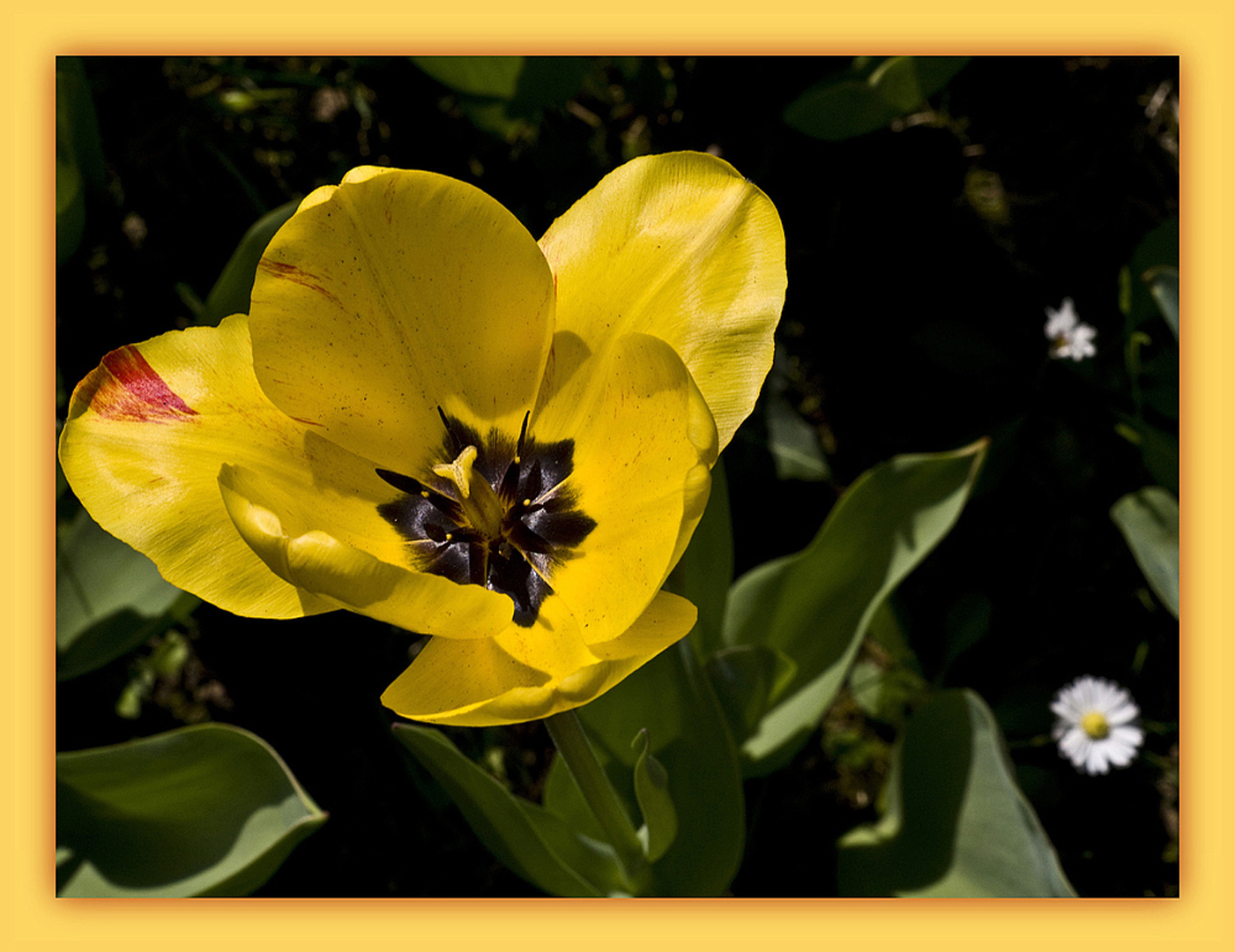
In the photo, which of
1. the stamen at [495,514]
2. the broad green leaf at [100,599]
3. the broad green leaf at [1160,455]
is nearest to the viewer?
the stamen at [495,514]

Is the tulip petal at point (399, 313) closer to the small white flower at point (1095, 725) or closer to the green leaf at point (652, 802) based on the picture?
the green leaf at point (652, 802)

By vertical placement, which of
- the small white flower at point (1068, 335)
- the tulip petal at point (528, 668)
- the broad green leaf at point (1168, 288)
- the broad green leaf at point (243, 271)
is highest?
the broad green leaf at point (243, 271)

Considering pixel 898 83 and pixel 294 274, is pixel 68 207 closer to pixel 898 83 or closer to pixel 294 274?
pixel 294 274

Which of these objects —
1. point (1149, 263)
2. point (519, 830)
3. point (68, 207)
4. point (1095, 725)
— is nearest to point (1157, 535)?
point (1095, 725)

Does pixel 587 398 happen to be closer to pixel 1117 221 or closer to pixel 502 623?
pixel 502 623

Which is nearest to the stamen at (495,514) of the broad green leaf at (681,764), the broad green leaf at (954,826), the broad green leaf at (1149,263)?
the broad green leaf at (681,764)

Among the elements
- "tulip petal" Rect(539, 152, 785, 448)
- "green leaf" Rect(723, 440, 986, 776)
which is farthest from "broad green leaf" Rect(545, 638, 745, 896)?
"tulip petal" Rect(539, 152, 785, 448)

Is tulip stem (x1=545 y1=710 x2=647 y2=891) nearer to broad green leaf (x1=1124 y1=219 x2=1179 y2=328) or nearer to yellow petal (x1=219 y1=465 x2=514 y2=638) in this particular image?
yellow petal (x1=219 y1=465 x2=514 y2=638)

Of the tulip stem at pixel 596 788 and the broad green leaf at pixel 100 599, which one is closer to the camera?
the tulip stem at pixel 596 788
